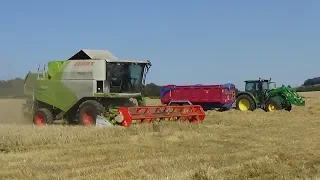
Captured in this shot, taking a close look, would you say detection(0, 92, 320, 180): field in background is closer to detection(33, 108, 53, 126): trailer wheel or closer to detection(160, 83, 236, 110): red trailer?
detection(33, 108, 53, 126): trailer wheel

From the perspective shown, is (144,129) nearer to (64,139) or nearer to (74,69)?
(64,139)

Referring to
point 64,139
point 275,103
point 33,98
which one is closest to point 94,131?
point 64,139

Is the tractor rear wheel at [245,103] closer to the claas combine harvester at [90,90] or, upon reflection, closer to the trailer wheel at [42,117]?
the claas combine harvester at [90,90]

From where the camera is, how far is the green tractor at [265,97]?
24.3 metres

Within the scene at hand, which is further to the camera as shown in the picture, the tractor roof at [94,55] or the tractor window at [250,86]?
the tractor window at [250,86]

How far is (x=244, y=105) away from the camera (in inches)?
989

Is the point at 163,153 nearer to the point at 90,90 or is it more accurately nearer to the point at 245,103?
the point at 90,90

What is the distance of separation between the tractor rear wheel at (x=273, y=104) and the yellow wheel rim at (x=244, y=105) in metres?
1.00

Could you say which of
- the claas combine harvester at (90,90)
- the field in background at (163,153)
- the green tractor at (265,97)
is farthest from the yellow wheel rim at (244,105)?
the field in background at (163,153)

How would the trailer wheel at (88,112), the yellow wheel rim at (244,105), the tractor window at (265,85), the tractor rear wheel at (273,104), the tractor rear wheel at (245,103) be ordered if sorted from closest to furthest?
the trailer wheel at (88,112) → the tractor rear wheel at (273,104) → the tractor rear wheel at (245,103) → the yellow wheel rim at (244,105) → the tractor window at (265,85)

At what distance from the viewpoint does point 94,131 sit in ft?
39.2

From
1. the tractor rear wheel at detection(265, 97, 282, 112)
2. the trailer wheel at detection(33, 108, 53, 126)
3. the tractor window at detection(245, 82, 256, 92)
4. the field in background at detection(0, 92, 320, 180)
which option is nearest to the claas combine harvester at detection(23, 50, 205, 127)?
the trailer wheel at detection(33, 108, 53, 126)

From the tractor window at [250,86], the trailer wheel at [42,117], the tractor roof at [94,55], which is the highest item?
the tractor roof at [94,55]

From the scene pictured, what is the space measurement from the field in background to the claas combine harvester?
2.17 m
